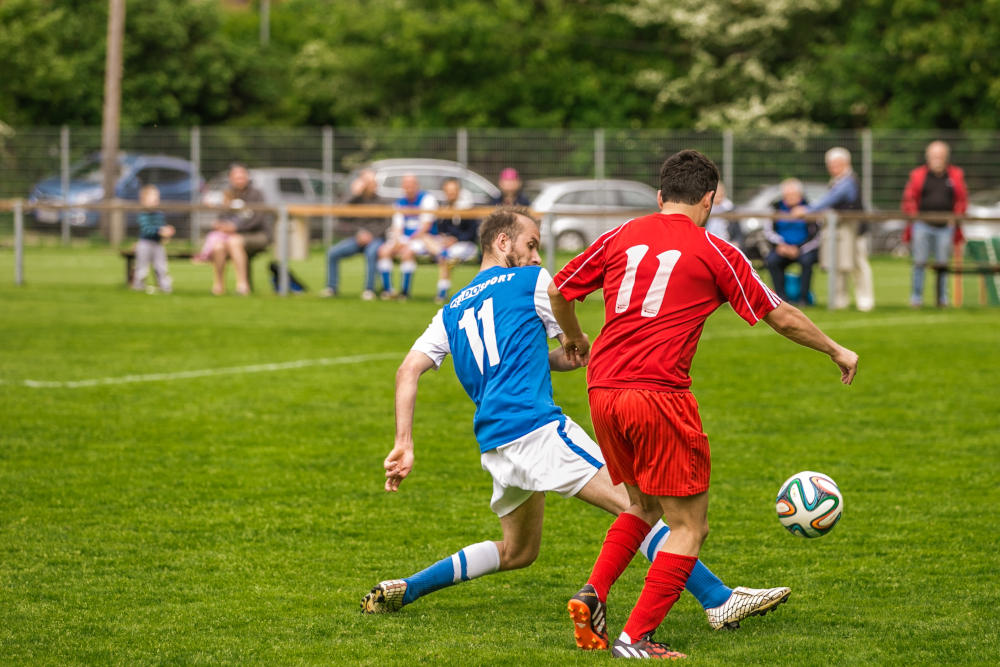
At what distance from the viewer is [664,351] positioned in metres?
4.46

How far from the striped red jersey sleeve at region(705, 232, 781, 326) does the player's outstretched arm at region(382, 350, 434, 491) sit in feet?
3.48

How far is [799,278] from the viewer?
Answer: 1714 centimetres

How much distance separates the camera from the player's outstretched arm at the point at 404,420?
180 inches

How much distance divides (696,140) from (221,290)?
44.3 feet

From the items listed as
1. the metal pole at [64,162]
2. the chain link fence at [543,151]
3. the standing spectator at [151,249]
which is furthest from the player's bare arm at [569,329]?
the metal pole at [64,162]

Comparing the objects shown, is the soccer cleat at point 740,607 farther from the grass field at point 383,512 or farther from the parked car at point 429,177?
the parked car at point 429,177

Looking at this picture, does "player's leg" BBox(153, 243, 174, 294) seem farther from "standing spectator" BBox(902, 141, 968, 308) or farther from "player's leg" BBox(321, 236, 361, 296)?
"standing spectator" BBox(902, 141, 968, 308)

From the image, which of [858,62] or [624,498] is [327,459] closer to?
[624,498]

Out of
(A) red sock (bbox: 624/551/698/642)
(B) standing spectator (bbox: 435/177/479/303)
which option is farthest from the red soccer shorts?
(B) standing spectator (bbox: 435/177/479/303)

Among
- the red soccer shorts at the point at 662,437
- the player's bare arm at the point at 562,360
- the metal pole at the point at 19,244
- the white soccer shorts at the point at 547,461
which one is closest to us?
the red soccer shorts at the point at 662,437

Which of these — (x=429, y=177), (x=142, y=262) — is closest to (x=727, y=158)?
(x=429, y=177)

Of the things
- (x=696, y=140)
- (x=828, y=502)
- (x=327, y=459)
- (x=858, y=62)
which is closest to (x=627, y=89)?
(x=858, y=62)

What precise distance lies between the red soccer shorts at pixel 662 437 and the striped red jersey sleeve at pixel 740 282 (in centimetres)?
36

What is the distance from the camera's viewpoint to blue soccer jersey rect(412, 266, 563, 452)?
186 inches
